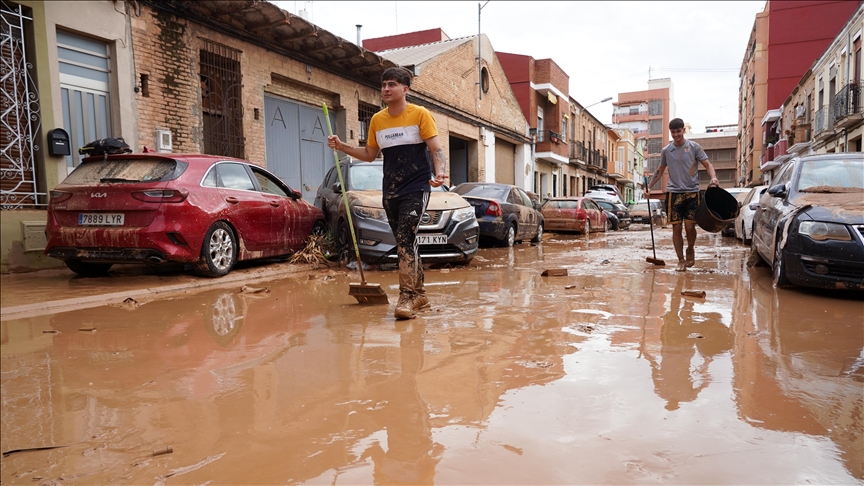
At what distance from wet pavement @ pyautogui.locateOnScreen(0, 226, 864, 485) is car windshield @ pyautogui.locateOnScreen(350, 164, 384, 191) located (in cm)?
395

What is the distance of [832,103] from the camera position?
25.0 meters

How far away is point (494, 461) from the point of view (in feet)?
6.60

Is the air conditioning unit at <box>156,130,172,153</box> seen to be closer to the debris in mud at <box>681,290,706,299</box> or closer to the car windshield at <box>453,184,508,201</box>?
the car windshield at <box>453,184,508,201</box>

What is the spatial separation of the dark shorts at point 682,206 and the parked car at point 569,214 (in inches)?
402

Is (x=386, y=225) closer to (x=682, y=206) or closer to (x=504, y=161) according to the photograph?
(x=682, y=206)

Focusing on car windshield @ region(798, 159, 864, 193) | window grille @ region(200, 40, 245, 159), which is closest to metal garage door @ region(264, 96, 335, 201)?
window grille @ region(200, 40, 245, 159)

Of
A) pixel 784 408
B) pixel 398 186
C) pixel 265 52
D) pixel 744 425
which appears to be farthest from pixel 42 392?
pixel 265 52

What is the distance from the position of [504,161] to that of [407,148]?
22159 millimetres

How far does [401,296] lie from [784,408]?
2840 millimetres

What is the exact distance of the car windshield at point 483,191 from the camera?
12.2 m

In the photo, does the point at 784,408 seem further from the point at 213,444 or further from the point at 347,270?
the point at 347,270

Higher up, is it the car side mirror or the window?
the window

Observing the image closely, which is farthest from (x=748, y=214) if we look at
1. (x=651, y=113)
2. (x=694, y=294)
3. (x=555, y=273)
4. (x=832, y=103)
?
(x=651, y=113)

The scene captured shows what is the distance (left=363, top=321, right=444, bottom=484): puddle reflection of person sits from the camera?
195 cm
